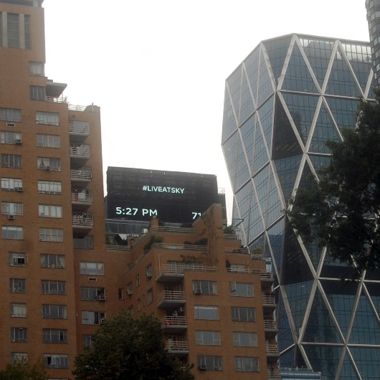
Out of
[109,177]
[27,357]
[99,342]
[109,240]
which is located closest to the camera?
[99,342]

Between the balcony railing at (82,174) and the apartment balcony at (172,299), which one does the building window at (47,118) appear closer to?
the balcony railing at (82,174)

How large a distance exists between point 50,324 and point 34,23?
32.8 m

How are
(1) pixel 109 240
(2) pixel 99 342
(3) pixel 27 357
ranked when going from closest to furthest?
(2) pixel 99 342 → (3) pixel 27 357 → (1) pixel 109 240

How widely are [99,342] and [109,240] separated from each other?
41419 millimetres

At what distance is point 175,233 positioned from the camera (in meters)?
126

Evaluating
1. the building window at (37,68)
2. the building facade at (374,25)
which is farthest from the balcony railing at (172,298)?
the building facade at (374,25)

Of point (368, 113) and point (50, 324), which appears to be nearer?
point (368, 113)

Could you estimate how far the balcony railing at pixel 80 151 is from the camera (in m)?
125

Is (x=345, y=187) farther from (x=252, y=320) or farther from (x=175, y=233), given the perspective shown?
(x=175, y=233)

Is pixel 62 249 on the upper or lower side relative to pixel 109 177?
lower

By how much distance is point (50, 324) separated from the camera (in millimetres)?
115625

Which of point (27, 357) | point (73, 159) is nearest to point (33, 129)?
point (73, 159)

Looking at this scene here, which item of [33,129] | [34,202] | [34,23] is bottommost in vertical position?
[34,202]

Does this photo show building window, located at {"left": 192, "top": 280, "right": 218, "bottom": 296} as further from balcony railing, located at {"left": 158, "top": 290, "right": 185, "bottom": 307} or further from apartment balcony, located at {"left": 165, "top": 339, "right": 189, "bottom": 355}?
apartment balcony, located at {"left": 165, "top": 339, "right": 189, "bottom": 355}
